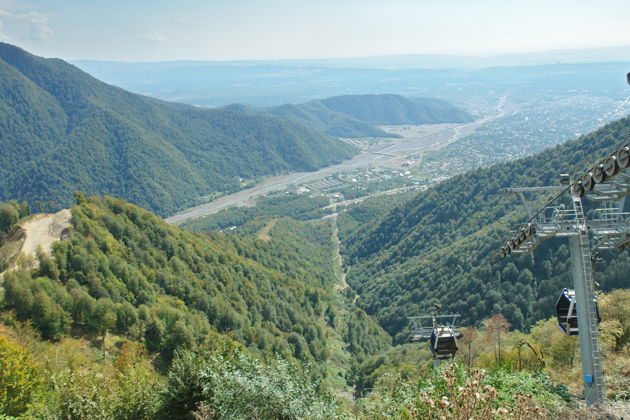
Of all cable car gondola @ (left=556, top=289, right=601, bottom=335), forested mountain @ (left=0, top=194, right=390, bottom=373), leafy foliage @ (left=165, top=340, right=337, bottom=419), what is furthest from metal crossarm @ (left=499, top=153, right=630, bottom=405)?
forested mountain @ (left=0, top=194, right=390, bottom=373)

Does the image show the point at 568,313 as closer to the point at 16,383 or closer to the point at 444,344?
the point at 444,344

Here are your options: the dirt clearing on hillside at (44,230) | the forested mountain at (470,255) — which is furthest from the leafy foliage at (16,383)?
the forested mountain at (470,255)

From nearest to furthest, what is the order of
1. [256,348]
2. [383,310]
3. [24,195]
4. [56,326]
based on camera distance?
1. [56,326]
2. [256,348]
3. [383,310]
4. [24,195]

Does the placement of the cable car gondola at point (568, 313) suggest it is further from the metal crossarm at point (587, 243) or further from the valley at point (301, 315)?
the valley at point (301, 315)

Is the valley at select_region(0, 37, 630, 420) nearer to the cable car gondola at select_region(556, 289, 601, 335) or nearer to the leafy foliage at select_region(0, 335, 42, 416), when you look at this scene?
the leafy foliage at select_region(0, 335, 42, 416)

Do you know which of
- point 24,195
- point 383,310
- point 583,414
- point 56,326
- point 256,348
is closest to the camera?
point 583,414

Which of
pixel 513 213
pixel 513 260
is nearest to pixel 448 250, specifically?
pixel 513 213

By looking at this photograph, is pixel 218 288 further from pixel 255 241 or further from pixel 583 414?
pixel 583 414

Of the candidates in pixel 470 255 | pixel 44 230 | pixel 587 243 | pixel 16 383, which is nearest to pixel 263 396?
pixel 587 243
